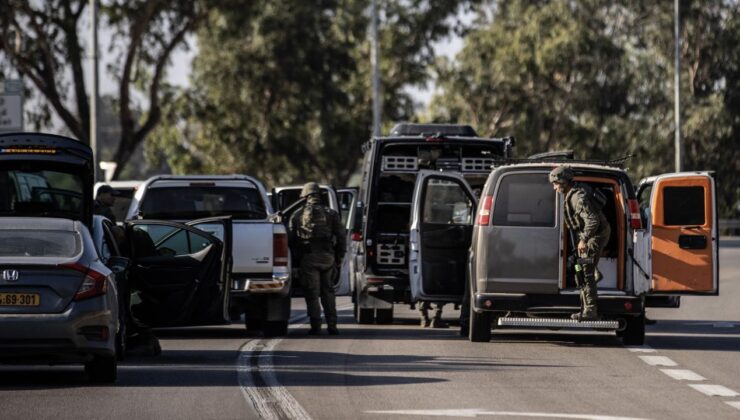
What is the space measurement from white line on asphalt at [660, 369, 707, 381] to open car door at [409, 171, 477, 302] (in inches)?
188

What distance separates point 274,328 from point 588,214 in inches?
162

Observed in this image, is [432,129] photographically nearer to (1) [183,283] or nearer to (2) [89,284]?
(1) [183,283]

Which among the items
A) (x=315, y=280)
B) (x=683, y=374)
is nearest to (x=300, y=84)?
(x=315, y=280)

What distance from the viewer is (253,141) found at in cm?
6788

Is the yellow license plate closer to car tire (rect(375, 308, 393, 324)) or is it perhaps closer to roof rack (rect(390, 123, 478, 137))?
car tire (rect(375, 308, 393, 324))

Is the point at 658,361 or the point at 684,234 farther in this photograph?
the point at 684,234

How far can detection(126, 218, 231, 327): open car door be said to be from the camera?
16.3 m

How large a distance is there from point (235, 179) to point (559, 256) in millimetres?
4935

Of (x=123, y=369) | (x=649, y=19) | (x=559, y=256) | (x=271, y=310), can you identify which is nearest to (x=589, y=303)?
(x=559, y=256)

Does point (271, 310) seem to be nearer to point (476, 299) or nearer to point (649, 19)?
point (476, 299)

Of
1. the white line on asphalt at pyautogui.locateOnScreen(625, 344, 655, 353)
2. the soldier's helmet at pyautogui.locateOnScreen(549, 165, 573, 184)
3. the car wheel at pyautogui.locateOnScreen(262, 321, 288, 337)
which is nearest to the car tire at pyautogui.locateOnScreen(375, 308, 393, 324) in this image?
the car wheel at pyautogui.locateOnScreen(262, 321, 288, 337)

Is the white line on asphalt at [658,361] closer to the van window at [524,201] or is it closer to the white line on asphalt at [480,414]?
the van window at [524,201]

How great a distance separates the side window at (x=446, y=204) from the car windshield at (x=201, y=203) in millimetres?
2189

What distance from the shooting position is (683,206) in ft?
68.4
